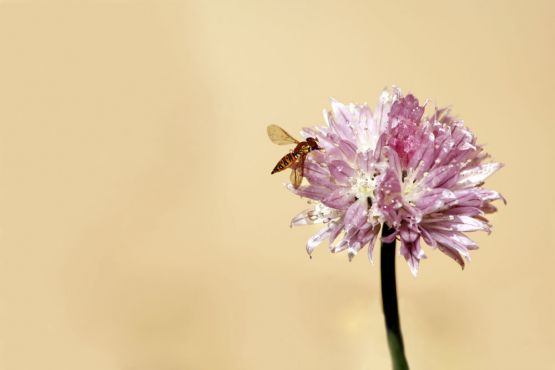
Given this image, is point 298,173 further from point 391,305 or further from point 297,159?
point 391,305

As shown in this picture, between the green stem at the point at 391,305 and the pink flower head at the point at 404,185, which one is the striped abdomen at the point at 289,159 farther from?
the green stem at the point at 391,305

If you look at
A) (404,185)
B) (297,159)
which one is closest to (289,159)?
(297,159)

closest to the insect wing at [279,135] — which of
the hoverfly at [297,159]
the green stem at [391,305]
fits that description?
the hoverfly at [297,159]

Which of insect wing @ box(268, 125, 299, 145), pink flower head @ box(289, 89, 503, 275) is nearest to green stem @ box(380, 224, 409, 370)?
pink flower head @ box(289, 89, 503, 275)

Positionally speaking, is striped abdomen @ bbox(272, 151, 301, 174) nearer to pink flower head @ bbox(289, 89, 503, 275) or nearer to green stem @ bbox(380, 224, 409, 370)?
pink flower head @ bbox(289, 89, 503, 275)

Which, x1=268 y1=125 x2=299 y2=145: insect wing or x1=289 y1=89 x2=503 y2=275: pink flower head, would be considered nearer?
x1=289 y1=89 x2=503 y2=275: pink flower head

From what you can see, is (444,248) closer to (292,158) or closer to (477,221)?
(477,221)
